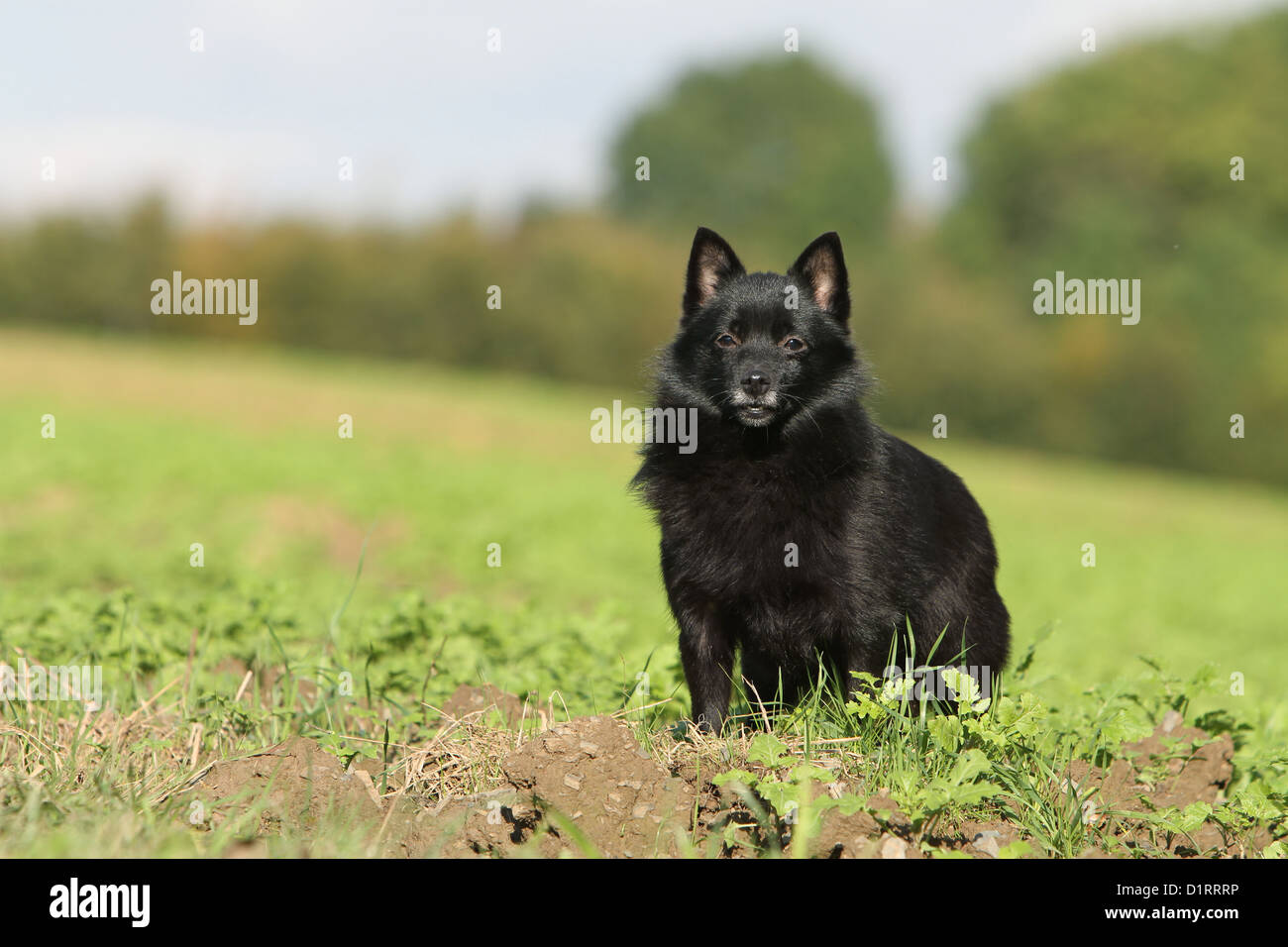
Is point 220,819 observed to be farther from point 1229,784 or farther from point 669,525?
point 1229,784

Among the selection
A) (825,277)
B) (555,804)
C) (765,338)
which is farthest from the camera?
(825,277)

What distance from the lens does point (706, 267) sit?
476 centimetres

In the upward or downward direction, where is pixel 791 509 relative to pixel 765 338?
downward

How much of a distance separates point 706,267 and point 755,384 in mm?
664

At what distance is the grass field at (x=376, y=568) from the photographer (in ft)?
14.4

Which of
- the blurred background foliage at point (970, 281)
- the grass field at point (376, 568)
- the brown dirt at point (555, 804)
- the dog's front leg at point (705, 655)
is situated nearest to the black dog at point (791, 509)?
the dog's front leg at point (705, 655)

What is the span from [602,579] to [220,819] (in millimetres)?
8942

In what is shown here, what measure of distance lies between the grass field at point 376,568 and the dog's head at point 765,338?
3.48ft

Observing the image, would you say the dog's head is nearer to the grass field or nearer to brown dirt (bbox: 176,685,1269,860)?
the grass field

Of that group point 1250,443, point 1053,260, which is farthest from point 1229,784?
point 1053,260

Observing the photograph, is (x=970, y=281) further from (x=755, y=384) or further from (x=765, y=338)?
(x=755, y=384)

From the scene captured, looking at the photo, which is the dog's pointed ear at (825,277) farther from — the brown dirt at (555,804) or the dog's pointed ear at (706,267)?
the brown dirt at (555,804)

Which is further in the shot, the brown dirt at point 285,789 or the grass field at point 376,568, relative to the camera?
the grass field at point 376,568

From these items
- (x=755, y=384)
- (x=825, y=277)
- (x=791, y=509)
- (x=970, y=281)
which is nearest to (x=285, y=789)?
(x=791, y=509)
